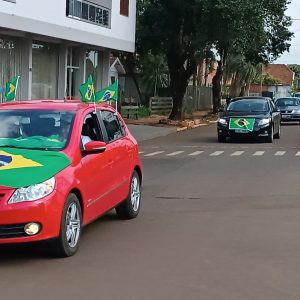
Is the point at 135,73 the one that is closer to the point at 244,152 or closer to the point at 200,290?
the point at 244,152

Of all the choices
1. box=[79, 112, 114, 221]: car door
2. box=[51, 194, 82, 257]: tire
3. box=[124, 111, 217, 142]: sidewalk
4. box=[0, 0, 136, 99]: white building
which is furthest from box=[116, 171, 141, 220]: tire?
box=[124, 111, 217, 142]: sidewalk

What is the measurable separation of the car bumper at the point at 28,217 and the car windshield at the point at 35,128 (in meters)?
0.91

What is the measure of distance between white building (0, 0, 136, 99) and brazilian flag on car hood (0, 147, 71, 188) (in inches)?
549

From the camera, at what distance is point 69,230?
21.5ft

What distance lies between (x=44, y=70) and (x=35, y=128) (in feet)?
63.7

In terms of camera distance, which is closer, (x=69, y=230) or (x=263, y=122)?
(x=69, y=230)

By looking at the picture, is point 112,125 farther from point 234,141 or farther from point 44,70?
point 44,70

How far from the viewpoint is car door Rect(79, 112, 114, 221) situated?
22.8ft

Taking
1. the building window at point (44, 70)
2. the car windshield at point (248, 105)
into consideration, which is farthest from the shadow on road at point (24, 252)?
the building window at point (44, 70)

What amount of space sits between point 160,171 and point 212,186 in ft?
8.68

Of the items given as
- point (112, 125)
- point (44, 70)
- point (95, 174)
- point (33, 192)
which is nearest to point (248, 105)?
point (44, 70)

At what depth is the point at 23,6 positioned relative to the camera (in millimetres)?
20922

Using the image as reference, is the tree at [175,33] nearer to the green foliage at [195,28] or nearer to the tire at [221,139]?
the green foliage at [195,28]

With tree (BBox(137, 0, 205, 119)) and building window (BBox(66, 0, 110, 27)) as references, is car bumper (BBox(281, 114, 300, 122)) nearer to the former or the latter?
tree (BBox(137, 0, 205, 119))
